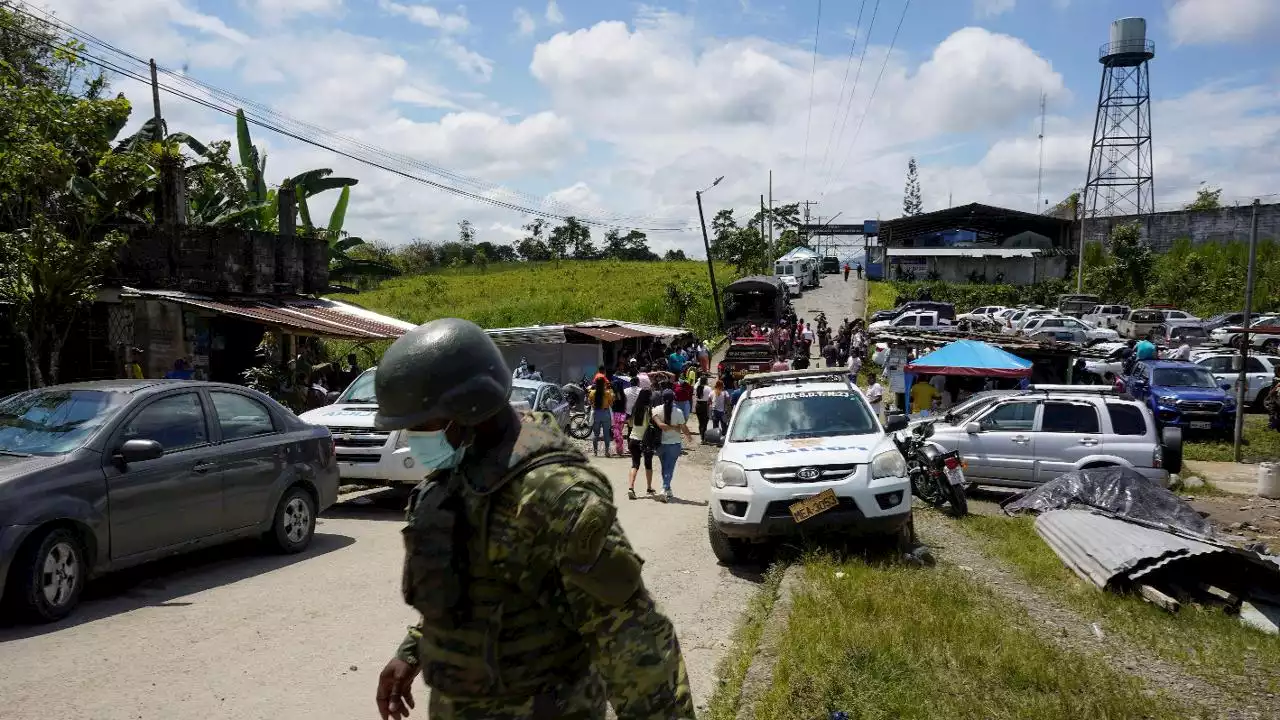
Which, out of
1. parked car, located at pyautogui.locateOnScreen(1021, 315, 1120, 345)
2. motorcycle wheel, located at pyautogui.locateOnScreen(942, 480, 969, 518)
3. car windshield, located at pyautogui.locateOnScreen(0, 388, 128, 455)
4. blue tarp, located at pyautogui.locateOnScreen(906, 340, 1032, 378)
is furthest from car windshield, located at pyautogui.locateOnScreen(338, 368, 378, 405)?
parked car, located at pyautogui.locateOnScreen(1021, 315, 1120, 345)

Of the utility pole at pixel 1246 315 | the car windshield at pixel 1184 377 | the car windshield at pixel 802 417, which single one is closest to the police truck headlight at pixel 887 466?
the car windshield at pixel 802 417

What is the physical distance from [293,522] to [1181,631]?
24.4 ft

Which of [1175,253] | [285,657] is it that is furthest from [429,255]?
[285,657]

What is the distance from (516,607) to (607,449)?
14964 millimetres

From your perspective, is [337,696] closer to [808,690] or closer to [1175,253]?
[808,690]

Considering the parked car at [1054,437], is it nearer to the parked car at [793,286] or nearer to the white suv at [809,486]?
the white suv at [809,486]

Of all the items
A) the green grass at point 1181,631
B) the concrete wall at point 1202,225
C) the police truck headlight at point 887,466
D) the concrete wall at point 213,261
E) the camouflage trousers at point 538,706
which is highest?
the concrete wall at point 1202,225

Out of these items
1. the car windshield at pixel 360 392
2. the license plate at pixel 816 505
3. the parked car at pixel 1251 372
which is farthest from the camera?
the parked car at pixel 1251 372

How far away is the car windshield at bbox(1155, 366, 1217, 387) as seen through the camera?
743 inches

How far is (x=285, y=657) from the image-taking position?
219 inches

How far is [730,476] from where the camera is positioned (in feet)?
27.5

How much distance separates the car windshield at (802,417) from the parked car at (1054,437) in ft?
12.8

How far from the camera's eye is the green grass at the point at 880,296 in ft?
161

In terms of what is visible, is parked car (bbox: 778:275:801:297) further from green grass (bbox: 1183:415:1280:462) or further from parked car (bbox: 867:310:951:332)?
green grass (bbox: 1183:415:1280:462)
